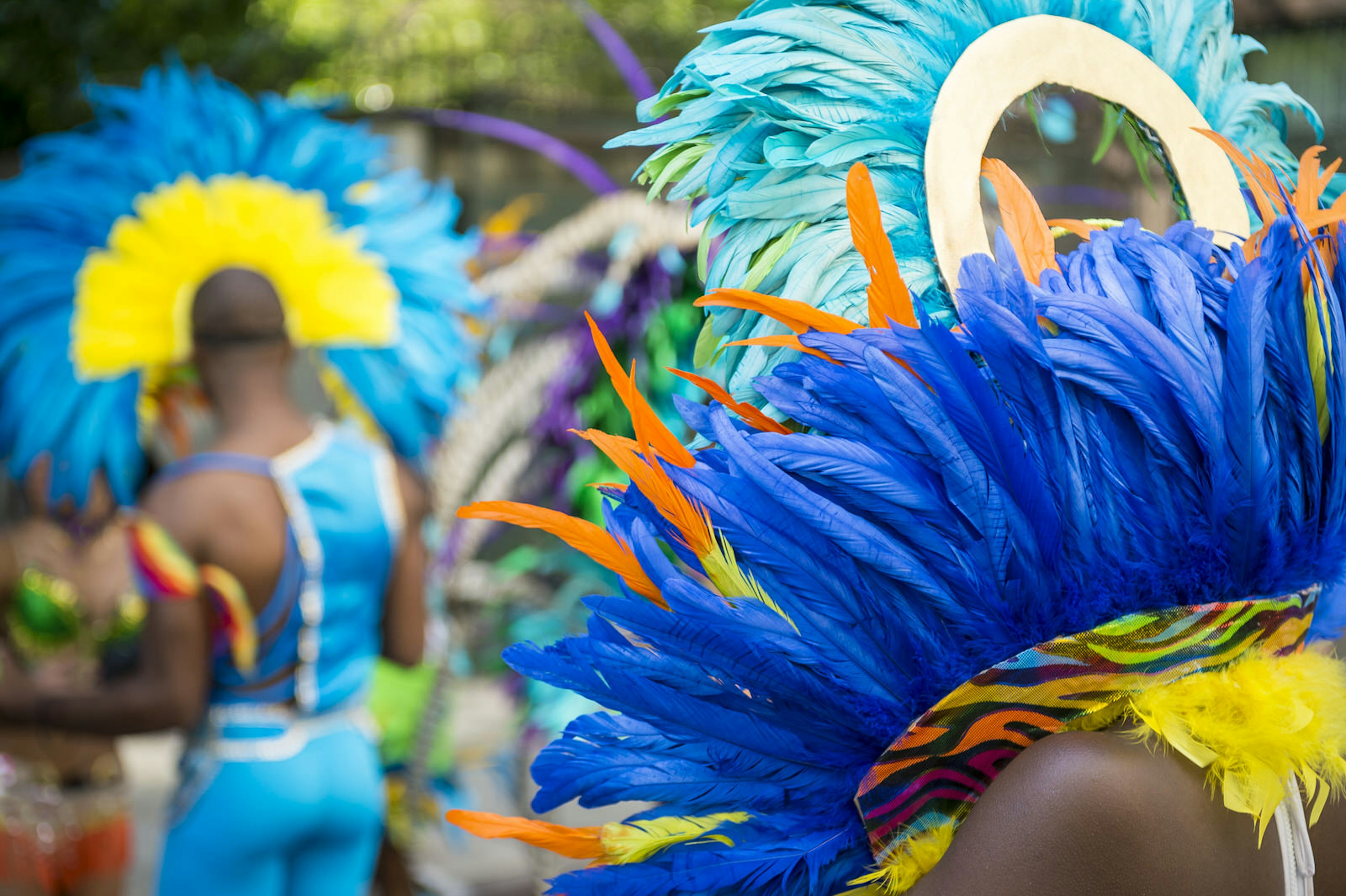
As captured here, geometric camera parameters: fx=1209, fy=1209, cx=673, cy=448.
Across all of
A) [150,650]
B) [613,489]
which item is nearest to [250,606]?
[150,650]

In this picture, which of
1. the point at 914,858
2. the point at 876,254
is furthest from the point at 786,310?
the point at 914,858

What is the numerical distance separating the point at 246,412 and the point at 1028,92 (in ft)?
5.81

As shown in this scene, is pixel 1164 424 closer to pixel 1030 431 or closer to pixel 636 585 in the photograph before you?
pixel 1030 431

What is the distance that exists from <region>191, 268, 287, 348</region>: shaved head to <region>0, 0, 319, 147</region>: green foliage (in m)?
4.77

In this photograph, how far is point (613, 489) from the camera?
1018mm

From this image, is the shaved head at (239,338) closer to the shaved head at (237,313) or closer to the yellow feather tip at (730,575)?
the shaved head at (237,313)

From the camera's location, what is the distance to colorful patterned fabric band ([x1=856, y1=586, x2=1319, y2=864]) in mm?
846

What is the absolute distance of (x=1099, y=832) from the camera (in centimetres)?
79

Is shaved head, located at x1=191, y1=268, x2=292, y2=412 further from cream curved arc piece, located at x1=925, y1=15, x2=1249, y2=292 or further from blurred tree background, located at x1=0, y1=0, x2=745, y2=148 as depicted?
blurred tree background, located at x1=0, y1=0, x2=745, y2=148

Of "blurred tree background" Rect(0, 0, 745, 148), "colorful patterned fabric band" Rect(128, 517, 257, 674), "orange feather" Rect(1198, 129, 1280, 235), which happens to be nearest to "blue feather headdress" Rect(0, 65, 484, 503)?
"colorful patterned fabric band" Rect(128, 517, 257, 674)

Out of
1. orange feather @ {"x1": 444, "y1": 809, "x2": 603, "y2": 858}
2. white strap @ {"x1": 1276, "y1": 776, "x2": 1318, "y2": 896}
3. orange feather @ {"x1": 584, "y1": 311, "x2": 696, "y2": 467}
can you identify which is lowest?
orange feather @ {"x1": 444, "y1": 809, "x2": 603, "y2": 858}

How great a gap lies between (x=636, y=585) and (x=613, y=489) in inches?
4.7

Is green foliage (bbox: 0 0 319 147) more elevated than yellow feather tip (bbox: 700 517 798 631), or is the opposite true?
yellow feather tip (bbox: 700 517 798 631)

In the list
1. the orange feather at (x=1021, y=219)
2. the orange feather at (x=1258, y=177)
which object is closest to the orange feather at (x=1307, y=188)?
the orange feather at (x=1258, y=177)
